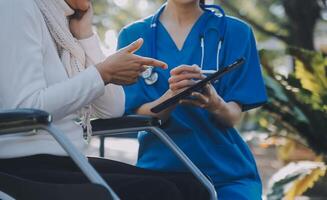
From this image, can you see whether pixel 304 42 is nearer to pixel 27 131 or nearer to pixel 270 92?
pixel 270 92

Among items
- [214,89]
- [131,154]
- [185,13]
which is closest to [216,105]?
[214,89]

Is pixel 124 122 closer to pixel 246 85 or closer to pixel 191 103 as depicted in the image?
pixel 191 103

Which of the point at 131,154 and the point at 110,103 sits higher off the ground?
the point at 110,103

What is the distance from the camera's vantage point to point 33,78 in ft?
9.02

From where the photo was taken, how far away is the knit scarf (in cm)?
295

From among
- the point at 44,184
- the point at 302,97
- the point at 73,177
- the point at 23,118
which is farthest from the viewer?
the point at 302,97

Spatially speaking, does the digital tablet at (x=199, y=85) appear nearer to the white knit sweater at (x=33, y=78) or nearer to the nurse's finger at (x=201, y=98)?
the nurse's finger at (x=201, y=98)

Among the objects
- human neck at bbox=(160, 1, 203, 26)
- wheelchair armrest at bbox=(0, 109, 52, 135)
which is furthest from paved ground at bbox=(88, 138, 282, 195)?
wheelchair armrest at bbox=(0, 109, 52, 135)

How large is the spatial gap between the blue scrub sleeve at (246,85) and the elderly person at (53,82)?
623 mm

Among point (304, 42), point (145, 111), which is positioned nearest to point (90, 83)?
point (145, 111)

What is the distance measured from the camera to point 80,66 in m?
3.06

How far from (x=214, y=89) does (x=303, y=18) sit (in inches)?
263

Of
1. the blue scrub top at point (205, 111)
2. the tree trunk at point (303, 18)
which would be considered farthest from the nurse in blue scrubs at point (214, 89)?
the tree trunk at point (303, 18)

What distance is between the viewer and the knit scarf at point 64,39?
2949 millimetres
